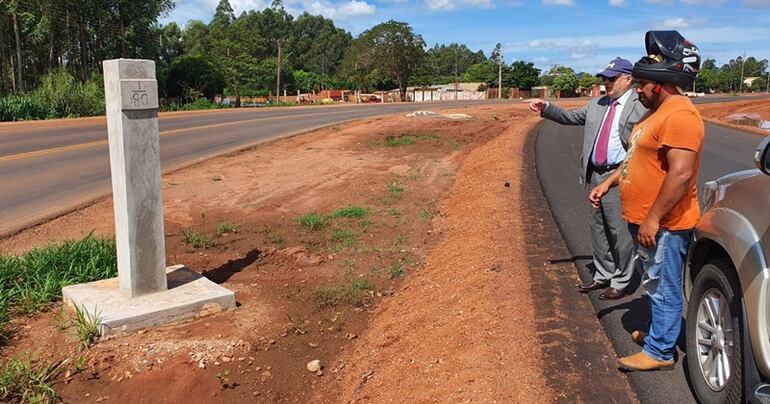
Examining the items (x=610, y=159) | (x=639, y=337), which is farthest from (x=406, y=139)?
(x=639, y=337)

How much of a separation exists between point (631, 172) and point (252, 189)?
7.89 m

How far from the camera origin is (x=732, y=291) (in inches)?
111

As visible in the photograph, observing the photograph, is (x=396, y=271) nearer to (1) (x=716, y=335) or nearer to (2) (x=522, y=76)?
(1) (x=716, y=335)

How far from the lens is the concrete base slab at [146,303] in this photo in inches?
175

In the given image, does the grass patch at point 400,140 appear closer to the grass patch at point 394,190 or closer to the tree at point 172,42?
the grass patch at point 394,190

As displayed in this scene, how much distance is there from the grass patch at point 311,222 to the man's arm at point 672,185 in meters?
5.15

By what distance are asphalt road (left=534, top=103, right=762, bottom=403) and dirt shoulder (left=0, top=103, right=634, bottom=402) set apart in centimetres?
15

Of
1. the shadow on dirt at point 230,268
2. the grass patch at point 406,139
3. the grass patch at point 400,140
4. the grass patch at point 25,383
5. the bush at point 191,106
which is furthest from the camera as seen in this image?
the bush at point 191,106

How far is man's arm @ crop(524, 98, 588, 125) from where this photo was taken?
4992mm

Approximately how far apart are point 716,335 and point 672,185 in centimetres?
79

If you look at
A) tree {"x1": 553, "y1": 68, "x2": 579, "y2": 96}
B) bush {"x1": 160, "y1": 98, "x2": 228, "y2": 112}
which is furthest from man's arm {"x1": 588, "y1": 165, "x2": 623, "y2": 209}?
tree {"x1": 553, "y1": 68, "x2": 579, "y2": 96}

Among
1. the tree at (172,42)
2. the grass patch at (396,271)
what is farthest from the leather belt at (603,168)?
the tree at (172,42)

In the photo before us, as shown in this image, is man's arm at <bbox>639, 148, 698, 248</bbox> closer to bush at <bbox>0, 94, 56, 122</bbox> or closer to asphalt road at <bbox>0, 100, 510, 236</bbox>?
asphalt road at <bbox>0, 100, 510, 236</bbox>

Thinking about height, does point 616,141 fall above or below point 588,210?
above
